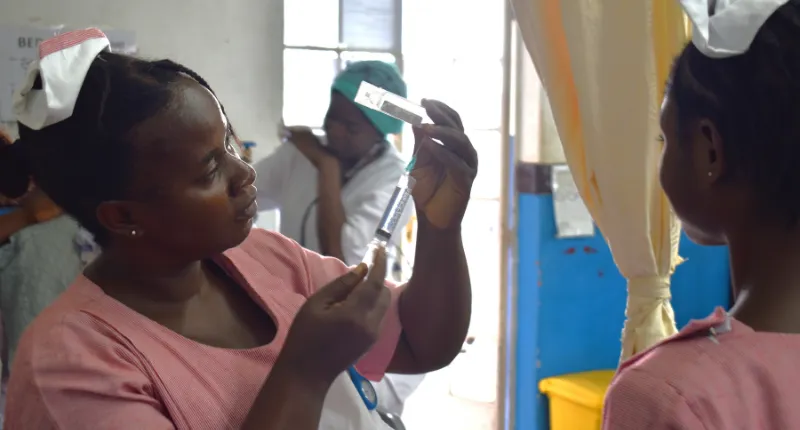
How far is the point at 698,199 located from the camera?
622 millimetres

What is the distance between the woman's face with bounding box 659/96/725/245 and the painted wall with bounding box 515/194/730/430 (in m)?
0.95

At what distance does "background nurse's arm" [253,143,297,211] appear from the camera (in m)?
1.77

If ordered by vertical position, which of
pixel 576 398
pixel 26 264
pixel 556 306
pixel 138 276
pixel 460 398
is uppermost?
pixel 138 276

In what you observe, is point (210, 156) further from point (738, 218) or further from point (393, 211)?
point (738, 218)

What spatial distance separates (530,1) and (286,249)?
2.03 ft

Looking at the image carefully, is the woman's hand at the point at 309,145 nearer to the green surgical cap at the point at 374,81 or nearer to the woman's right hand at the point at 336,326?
the green surgical cap at the point at 374,81

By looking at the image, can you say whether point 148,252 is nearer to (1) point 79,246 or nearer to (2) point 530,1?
(2) point 530,1

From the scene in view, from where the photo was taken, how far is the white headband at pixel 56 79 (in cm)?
54

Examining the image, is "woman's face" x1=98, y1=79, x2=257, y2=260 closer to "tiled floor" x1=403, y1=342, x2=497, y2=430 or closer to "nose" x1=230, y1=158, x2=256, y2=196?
"nose" x1=230, y1=158, x2=256, y2=196

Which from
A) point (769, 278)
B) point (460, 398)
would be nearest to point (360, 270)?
point (769, 278)

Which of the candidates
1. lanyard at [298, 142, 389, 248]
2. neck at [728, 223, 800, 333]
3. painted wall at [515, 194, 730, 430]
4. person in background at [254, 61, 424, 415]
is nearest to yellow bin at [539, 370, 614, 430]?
painted wall at [515, 194, 730, 430]

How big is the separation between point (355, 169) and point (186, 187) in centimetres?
111

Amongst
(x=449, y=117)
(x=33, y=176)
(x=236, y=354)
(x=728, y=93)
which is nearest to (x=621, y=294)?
(x=449, y=117)

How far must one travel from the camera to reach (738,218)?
0.60 metres
